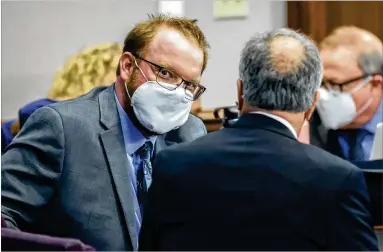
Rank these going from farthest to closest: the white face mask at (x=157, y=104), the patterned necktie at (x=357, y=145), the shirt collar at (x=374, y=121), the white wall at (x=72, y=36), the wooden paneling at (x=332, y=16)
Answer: the wooden paneling at (x=332, y=16)
the white wall at (x=72, y=36)
the shirt collar at (x=374, y=121)
the patterned necktie at (x=357, y=145)
the white face mask at (x=157, y=104)

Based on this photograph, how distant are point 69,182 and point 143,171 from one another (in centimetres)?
23

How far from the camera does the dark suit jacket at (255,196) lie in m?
1.58

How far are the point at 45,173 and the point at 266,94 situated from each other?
0.62 metres

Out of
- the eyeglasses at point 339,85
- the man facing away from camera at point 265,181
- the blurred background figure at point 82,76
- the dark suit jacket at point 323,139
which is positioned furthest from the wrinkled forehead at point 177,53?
the eyeglasses at point 339,85

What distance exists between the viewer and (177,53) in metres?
2.14

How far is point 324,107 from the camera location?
3441mm

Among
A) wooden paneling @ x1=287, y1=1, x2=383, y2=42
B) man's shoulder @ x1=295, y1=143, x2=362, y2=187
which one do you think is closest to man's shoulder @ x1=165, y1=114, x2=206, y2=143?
man's shoulder @ x1=295, y1=143, x2=362, y2=187

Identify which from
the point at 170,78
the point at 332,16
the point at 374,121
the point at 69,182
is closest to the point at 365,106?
the point at 374,121

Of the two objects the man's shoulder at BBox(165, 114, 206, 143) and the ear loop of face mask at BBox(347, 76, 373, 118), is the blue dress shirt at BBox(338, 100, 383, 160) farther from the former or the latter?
the man's shoulder at BBox(165, 114, 206, 143)

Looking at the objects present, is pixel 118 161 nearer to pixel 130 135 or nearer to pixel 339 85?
pixel 130 135

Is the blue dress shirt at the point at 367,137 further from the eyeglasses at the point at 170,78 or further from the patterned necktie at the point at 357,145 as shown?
the eyeglasses at the point at 170,78

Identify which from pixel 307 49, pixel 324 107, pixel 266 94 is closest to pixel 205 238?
pixel 266 94

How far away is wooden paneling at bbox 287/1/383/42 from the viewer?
4.21 m

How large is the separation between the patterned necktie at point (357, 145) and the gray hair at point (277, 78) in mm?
1587
